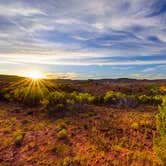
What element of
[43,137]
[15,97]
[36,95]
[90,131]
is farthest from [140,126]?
[15,97]

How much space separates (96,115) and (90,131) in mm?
4207

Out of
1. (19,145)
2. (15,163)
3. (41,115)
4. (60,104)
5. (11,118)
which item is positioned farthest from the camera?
(60,104)

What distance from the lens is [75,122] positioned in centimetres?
1431

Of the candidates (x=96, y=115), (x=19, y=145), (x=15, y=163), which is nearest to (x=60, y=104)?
(x=96, y=115)

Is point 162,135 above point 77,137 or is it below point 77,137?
above

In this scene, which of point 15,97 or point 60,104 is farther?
point 15,97

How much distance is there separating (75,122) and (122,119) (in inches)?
161

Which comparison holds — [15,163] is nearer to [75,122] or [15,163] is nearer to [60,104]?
[75,122]

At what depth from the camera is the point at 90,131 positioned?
12555mm

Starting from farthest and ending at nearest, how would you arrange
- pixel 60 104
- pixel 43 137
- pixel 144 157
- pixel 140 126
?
pixel 60 104 < pixel 140 126 < pixel 43 137 < pixel 144 157

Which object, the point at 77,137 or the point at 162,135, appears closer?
the point at 162,135

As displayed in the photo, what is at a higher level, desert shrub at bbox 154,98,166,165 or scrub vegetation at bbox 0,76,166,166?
desert shrub at bbox 154,98,166,165

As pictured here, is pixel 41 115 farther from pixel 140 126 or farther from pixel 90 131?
pixel 140 126

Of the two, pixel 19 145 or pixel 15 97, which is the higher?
pixel 15 97
